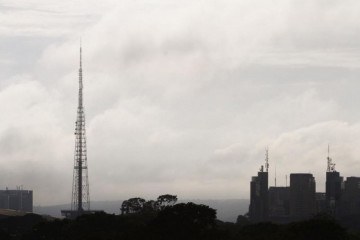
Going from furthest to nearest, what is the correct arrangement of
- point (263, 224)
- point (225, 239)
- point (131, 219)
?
point (131, 219)
point (263, 224)
point (225, 239)

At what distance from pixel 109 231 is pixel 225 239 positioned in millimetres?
61075

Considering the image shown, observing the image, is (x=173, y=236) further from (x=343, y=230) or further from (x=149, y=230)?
(x=343, y=230)

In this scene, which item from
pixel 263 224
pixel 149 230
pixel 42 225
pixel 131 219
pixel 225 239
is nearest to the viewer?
pixel 225 239

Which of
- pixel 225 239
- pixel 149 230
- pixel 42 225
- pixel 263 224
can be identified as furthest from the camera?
pixel 42 225

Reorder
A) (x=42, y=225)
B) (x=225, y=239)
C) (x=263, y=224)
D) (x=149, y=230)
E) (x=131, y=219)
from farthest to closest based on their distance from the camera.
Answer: (x=131, y=219), (x=42, y=225), (x=263, y=224), (x=149, y=230), (x=225, y=239)

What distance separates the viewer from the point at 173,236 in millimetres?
123562

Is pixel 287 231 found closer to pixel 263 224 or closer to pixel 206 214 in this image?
pixel 206 214

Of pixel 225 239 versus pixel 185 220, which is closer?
pixel 225 239

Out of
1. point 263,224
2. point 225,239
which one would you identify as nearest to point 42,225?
point 263,224

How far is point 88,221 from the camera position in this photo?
17300 cm

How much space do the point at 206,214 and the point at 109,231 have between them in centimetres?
4995

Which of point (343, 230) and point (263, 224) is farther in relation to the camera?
point (263, 224)

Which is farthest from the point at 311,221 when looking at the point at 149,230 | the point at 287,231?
the point at 149,230

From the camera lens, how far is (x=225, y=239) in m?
115
